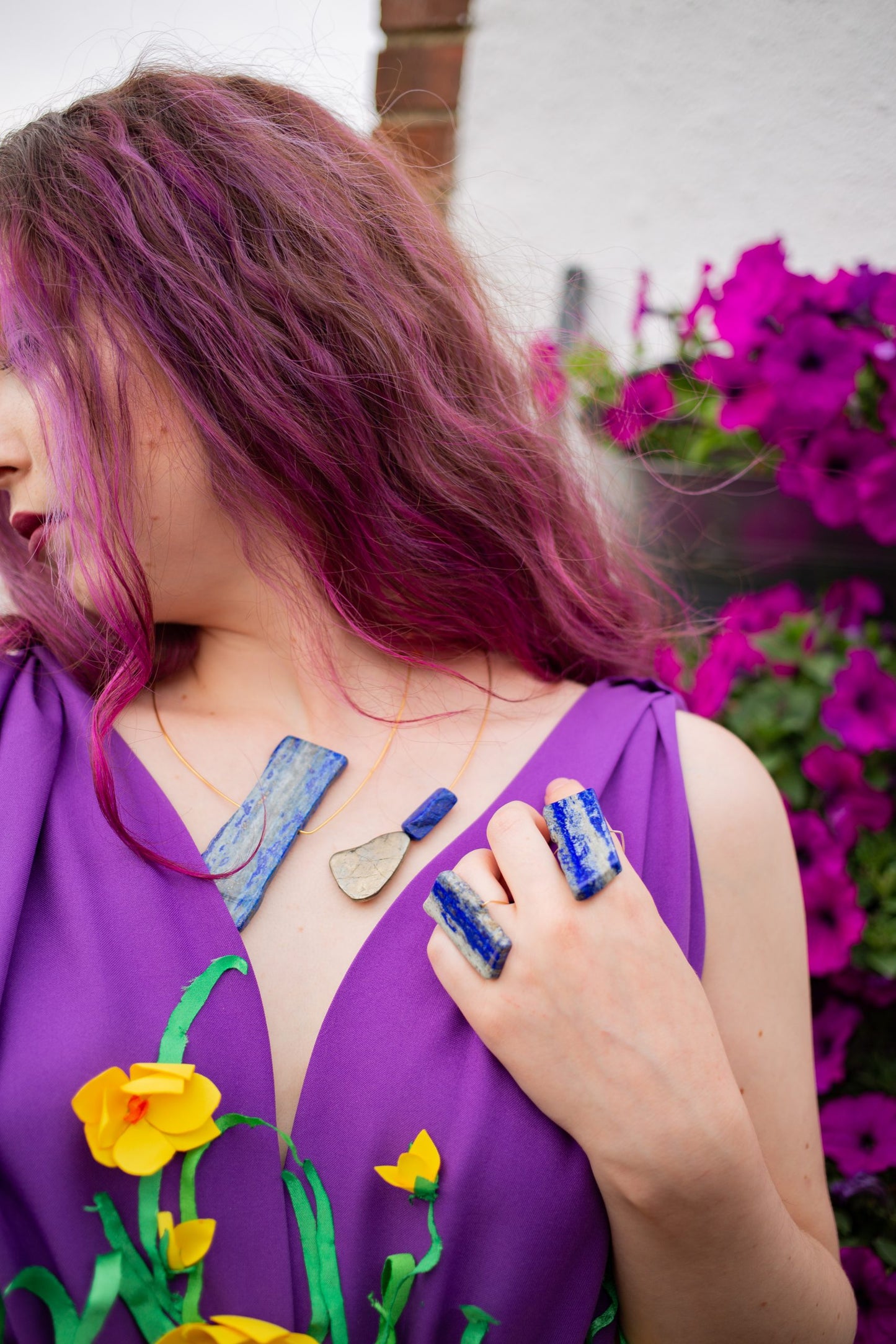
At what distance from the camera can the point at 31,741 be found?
1.04 m

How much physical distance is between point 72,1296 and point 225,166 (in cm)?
125

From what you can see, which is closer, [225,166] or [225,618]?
[225,166]

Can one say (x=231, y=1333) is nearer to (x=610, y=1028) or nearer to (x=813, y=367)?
(x=610, y=1028)

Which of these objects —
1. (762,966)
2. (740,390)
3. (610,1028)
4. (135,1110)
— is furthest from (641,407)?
(135,1110)

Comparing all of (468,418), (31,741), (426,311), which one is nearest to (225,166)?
(426,311)

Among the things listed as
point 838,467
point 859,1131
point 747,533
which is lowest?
point 859,1131

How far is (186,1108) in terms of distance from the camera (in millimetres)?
804

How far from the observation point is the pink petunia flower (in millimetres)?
1349

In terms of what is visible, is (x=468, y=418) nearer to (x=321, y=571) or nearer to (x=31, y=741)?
(x=321, y=571)

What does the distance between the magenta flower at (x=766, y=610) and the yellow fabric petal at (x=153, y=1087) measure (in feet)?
3.71

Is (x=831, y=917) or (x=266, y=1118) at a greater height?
(x=266, y=1118)

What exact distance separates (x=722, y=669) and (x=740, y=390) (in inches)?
18.4

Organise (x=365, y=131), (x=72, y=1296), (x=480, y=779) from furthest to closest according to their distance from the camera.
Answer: (x=365, y=131) → (x=480, y=779) → (x=72, y=1296)

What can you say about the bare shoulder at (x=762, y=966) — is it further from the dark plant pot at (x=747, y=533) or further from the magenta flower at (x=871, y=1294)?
the dark plant pot at (x=747, y=533)
